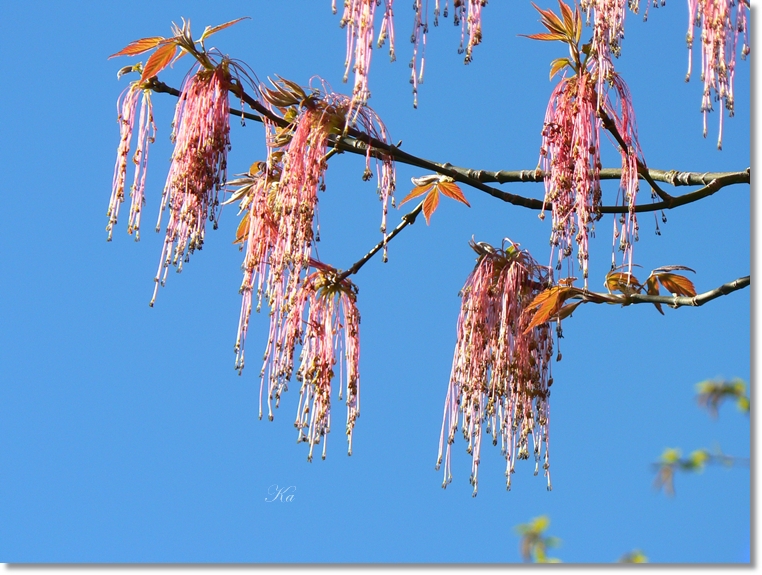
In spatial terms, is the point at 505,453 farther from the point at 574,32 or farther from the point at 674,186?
the point at 574,32

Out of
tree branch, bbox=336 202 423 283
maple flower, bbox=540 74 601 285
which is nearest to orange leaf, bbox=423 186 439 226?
tree branch, bbox=336 202 423 283

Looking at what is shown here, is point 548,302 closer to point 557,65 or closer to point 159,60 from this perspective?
point 557,65

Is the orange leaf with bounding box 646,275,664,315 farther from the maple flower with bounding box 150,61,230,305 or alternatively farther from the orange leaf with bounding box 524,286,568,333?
the maple flower with bounding box 150,61,230,305

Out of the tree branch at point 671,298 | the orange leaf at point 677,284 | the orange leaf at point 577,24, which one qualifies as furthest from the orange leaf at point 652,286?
the orange leaf at point 577,24

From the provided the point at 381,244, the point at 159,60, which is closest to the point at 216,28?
the point at 159,60

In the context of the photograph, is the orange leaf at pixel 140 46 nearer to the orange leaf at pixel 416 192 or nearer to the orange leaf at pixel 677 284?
the orange leaf at pixel 416 192

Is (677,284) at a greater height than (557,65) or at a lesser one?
lesser

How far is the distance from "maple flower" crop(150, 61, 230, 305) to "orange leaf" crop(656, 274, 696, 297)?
90cm

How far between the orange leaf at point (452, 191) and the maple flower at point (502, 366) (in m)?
0.16

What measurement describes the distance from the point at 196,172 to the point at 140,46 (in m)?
0.30

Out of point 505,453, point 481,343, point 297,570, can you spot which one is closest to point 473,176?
point 481,343

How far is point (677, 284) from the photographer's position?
6.95ft

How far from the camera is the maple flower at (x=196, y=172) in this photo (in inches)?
75.3

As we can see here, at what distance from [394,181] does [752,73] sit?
0.70 m
